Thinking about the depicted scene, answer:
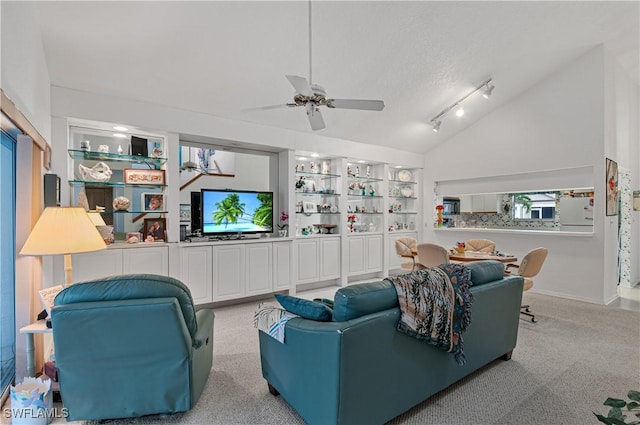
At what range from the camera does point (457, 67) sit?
4.46 m

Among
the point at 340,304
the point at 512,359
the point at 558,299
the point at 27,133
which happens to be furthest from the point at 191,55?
the point at 558,299

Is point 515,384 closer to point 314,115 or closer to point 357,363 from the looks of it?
point 357,363

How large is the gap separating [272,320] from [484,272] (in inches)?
69.4

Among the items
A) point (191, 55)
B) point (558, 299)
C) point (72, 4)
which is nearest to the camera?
point (72, 4)

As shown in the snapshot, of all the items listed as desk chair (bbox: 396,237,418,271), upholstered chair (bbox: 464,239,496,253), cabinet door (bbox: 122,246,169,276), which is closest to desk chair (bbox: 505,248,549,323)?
upholstered chair (bbox: 464,239,496,253)

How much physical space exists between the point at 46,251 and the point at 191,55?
233cm

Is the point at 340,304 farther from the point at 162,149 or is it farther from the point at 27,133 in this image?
the point at 162,149

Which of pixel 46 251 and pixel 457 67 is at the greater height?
pixel 457 67

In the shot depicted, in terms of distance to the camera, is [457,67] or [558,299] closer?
[457,67]

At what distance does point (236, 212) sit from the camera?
4695mm

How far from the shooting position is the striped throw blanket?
2.03 meters

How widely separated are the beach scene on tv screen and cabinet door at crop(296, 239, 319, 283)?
639 millimetres

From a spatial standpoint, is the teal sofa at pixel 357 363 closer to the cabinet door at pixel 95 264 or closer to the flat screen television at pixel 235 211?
the cabinet door at pixel 95 264

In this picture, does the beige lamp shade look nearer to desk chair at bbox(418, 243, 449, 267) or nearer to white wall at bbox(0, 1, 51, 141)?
white wall at bbox(0, 1, 51, 141)
